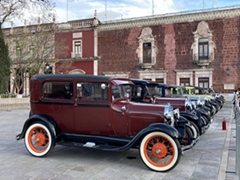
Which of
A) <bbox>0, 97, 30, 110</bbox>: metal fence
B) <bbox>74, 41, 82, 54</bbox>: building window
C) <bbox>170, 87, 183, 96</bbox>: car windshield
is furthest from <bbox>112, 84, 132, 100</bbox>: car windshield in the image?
<bbox>74, 41, 82, 54</bbox>: building window

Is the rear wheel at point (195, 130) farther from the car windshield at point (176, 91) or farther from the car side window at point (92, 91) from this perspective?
the car windshield at point (176, 91)

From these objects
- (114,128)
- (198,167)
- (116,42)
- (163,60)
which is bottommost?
(198,167)

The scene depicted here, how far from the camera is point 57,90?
557 cm

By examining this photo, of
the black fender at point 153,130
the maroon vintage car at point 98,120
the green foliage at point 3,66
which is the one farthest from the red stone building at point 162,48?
the black fender at point 153,130

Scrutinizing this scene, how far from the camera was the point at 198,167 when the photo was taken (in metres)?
4.85

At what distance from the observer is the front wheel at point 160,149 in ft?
15.0

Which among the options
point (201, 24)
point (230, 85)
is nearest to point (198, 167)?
point (230, 85)

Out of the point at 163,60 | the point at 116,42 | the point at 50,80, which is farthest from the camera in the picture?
the point at 116,42

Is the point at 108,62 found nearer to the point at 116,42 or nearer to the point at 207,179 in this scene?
the point at 116,42

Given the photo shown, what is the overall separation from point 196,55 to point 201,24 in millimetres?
3004

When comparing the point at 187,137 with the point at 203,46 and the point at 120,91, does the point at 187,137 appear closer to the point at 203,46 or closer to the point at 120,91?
the point at 120,91

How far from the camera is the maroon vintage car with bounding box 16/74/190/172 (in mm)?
4711

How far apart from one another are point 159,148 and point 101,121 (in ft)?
4.14

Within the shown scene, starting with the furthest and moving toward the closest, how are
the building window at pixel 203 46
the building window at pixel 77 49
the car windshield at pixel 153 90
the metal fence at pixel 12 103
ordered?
the building window at pixel 77 49
the building window at pixel 203 46
the metal fence at pixel 12 103
the car windshield at pixel 153 90
